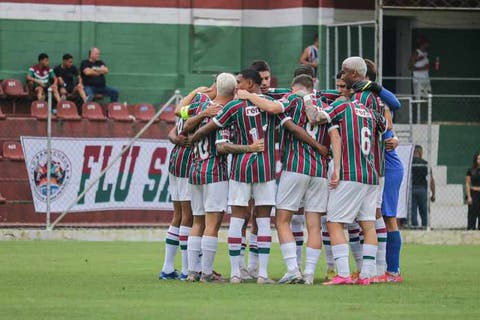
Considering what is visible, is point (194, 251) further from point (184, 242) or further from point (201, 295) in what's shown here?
point (201, 295)

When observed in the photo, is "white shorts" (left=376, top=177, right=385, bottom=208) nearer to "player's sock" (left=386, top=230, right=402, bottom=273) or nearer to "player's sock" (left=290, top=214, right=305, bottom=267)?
"player's sock" (left=386, top=230, right=402, bottom=273)

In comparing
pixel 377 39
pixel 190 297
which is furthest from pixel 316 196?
pixel 377 39

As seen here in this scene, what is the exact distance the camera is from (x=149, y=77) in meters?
31.6

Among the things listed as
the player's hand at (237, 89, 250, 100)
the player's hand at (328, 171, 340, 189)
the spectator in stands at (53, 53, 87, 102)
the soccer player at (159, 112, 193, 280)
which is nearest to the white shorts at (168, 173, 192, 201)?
the soccer player at (159, 112, 193, 280)

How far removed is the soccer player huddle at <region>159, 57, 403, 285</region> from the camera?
1455cm

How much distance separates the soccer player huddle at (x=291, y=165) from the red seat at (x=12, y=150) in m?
10.1

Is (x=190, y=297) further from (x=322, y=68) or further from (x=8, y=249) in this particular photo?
(x=322, y=68)

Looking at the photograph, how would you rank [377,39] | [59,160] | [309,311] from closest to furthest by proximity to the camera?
[309,311] < [59,160] < [377,39]

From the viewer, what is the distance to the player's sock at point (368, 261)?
14.6 meters

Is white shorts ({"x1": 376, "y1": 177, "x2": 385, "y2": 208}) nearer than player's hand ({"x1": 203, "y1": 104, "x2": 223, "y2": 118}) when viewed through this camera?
No

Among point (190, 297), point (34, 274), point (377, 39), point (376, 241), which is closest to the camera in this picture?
point (190, 297)

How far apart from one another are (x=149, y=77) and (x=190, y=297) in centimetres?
1870

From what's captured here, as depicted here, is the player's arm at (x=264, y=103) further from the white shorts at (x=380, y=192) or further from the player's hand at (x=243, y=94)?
the white shorts at (x=380, y=192)

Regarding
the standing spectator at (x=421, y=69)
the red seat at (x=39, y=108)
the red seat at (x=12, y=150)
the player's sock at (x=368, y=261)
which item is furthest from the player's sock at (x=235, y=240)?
the standing spectator at (x=421, y=69)
